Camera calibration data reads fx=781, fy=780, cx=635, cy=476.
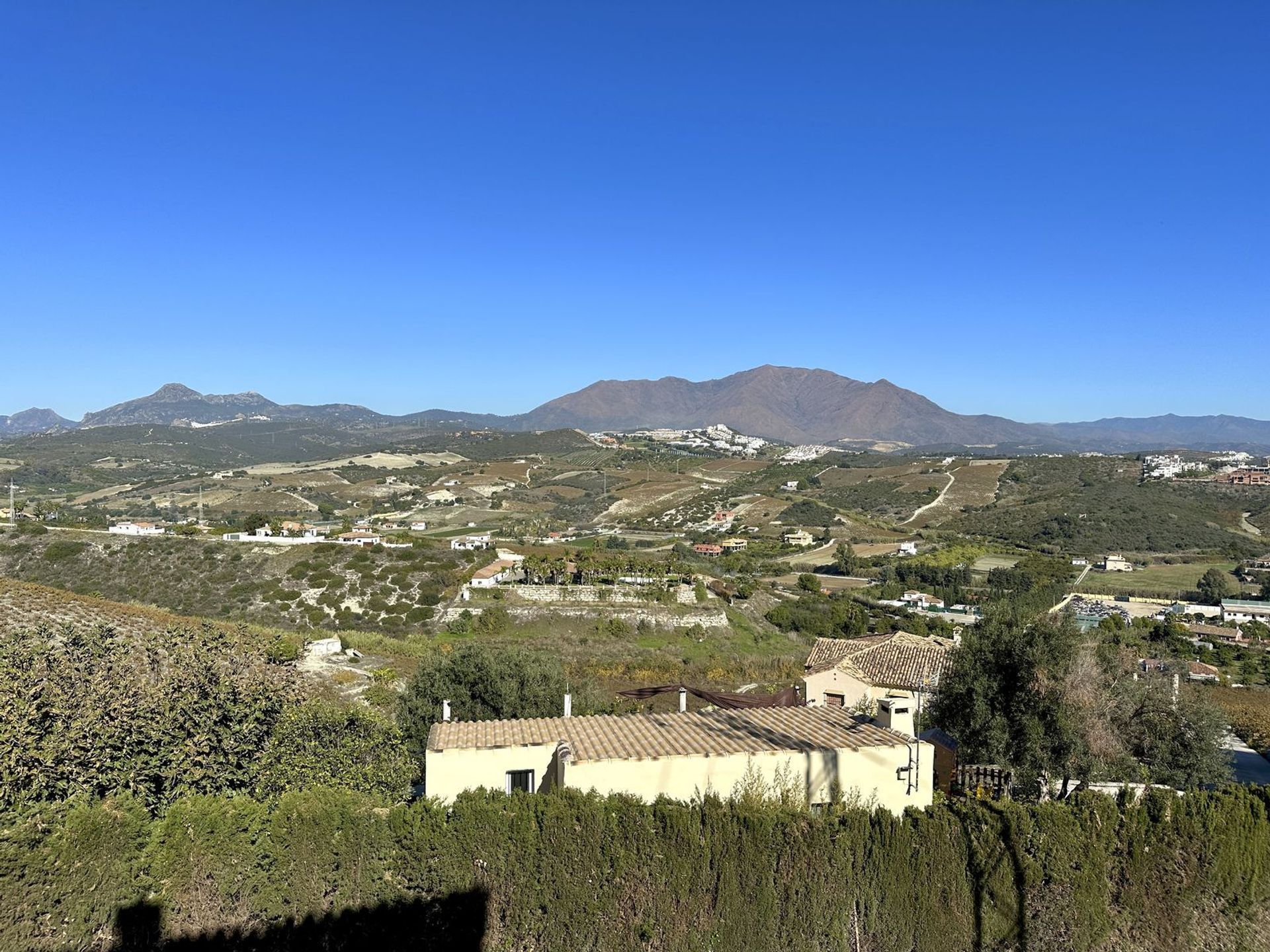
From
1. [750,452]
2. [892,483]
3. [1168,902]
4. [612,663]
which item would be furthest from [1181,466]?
[1168,902]

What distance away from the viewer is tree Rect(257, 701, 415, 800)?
9570mm

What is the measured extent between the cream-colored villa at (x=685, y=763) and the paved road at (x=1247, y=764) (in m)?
9.13

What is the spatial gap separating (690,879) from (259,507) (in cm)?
9253

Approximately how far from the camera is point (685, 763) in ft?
28.8

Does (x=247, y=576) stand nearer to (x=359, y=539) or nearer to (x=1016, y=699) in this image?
(x=359, y=539)

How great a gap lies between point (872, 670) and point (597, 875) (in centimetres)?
1341

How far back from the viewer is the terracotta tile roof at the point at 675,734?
29.8ft

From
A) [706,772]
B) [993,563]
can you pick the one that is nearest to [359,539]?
[706,772]

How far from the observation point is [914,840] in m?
8.09

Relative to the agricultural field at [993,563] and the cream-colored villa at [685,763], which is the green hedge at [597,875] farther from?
the agricultural field at [993,563]

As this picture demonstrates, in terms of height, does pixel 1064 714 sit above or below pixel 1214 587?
above

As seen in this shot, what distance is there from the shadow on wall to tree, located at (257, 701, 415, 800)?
6.25 feet

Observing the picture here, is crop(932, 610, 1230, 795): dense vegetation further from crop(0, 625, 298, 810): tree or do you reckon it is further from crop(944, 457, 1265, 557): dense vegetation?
crop(944, 457, 1265, 557): dense vegetation

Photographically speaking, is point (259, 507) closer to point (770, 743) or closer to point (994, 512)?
point (994, 512)
